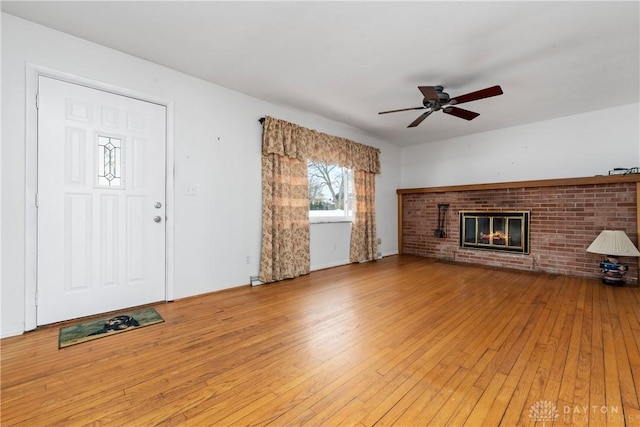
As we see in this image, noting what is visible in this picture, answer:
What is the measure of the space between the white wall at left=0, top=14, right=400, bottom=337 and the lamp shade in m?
3.80

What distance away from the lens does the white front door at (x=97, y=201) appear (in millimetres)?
2285

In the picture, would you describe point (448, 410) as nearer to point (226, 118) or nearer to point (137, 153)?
point (137, 153)

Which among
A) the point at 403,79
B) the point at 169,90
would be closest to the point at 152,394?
the point at 169,90

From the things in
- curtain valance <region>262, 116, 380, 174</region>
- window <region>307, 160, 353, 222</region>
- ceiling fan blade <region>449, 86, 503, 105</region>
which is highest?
ceiling fan blade <region>449, 86, 503, 105</region>

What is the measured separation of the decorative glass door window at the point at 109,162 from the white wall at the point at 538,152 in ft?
17.5

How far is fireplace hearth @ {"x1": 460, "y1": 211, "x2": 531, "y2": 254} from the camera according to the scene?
455cm

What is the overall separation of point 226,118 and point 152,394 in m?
2.88

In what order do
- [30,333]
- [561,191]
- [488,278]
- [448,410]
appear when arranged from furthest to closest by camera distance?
[561,191], [488,278], [30,333], [448,410]

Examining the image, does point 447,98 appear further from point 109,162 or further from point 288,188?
point 109,162

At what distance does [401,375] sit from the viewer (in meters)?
1.60

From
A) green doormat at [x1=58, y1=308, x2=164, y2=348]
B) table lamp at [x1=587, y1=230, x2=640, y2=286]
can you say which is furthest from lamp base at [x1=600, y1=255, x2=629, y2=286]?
green doormat at [x1=58, y1=308, x2=164, y2=348]

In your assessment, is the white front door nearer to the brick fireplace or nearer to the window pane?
the window pane

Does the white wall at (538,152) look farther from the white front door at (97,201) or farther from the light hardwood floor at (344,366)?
the white front door at (97,201)

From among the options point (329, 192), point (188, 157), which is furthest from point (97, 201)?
point (329, 192)
